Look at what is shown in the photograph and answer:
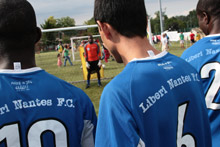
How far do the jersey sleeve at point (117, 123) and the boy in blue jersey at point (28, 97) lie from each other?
1.69 ft

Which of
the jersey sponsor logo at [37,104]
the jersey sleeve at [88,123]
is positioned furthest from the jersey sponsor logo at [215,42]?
the jersey sponsor logo at [37,104]

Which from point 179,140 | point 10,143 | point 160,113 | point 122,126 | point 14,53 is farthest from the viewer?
point 14,53

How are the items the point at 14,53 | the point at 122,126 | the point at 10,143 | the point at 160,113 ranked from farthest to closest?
1. the point at 14,53
2. the point at 10,143
3. the point at 160,113
4. the point at 122,126

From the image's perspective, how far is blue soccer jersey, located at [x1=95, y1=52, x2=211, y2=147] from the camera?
118 cm

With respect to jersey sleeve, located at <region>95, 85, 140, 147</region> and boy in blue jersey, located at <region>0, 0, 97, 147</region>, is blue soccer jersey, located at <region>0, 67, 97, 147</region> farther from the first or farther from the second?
jersey sleeve, located at <region>95, 85, 140, 147</region>

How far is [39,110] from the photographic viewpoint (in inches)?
62.9

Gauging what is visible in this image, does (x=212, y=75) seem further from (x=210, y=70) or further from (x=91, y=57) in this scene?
(x=91, y=57)

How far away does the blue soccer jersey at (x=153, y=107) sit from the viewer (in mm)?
1179

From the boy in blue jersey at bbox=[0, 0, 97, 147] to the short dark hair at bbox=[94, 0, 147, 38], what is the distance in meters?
0.55

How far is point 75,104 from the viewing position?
1.69 meters

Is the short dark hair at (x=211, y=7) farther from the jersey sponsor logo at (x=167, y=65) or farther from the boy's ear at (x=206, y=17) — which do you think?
the jersey sponsor logo at (x=167, y=65)

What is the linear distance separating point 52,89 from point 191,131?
0.89 m

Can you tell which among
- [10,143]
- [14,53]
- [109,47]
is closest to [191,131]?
[109,47]

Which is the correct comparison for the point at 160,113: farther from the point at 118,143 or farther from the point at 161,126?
the point at 118,143
